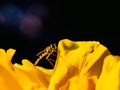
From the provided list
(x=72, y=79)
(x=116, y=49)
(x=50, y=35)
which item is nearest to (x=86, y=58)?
(x=72, y=79)

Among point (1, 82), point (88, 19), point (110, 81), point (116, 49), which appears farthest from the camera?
point (88, 19)

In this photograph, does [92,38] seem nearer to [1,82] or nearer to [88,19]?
[88,19]

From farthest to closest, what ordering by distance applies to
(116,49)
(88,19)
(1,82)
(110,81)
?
(88,19) → (116,49) → (1,82) → (110,81)

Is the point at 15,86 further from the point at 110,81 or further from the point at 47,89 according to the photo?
A: the point at 110,81

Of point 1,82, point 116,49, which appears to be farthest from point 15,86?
point 116,49

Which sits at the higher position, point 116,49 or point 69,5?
point 69,5

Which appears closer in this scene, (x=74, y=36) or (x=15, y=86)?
(x=15, y=86)
